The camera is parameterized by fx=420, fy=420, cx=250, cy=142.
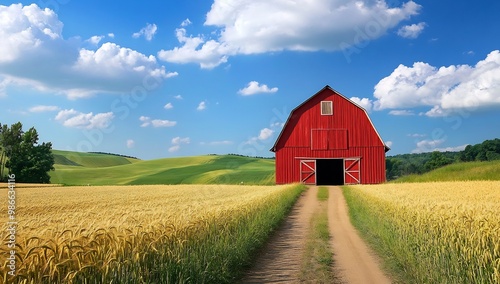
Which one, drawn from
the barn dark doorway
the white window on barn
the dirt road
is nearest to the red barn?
the white window on barn

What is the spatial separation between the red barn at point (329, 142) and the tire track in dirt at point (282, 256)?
31699 millimetres

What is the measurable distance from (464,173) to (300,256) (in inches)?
1668

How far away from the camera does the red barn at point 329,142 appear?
4869cm

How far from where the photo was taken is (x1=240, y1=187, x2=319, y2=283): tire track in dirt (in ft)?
29.4

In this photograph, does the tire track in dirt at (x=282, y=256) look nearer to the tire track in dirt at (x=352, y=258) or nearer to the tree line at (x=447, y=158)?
the tire track in dirt at (x=352, y=258)

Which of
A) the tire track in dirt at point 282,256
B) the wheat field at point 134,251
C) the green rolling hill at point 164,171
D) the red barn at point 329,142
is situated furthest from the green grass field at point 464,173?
the wheat field at point 134,251

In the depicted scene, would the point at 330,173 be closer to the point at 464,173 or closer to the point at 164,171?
the point at 464,173

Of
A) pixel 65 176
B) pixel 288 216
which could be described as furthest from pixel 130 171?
pixel 288 216

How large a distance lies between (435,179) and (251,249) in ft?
134

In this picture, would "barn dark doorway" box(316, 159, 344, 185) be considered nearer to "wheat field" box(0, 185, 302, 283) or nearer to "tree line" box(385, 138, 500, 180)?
"tree line" box(385, 138, 500, 180)

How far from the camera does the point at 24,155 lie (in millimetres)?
73875

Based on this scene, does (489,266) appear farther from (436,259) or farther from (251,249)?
(251,249)

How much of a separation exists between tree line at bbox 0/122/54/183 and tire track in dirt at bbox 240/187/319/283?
222 feet

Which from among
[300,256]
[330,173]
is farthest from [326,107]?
[300,256]
